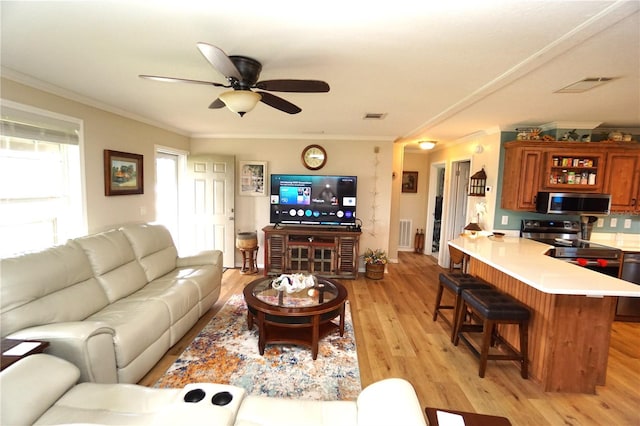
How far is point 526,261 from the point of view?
254cm

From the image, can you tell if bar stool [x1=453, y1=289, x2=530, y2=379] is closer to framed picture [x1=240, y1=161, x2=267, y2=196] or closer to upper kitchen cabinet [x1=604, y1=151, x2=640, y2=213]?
upper kitchen cabinet [x1=604, y1=151, x2=640, y2=213]

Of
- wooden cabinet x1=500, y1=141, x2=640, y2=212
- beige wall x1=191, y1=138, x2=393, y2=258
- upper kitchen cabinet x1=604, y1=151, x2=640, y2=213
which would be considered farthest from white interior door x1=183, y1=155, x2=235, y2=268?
upper kitchen cabinet x1=604, y1=151, x2=640, y2=213

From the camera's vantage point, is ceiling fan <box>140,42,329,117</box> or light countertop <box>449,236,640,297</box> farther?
light countertop <box>449,236,640,297</box>

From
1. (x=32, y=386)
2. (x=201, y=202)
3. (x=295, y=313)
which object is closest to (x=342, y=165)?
(x=201, y=202)

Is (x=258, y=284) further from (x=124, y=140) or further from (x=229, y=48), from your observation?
(x=124, y=140)

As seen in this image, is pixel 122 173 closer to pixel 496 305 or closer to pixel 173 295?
pixel 173 295

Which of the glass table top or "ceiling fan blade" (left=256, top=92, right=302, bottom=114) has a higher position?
"ceiling fan blade" (left=256, top=92, right=302, bottom=114)

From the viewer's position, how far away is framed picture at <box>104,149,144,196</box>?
3.23 meters

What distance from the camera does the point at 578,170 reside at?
3.62 metres

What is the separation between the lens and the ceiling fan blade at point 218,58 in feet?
4.58

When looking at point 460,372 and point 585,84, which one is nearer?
point 585,84

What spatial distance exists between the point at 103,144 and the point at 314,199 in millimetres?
2856

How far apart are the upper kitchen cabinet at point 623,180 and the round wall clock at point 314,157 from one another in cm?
382

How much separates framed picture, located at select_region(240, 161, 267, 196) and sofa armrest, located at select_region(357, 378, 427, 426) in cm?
407
